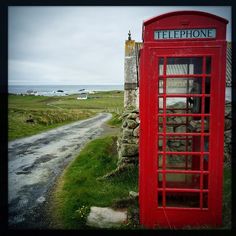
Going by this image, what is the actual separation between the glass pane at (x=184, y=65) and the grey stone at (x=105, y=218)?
7.54ft

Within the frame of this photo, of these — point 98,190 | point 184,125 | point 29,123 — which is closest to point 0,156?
point 98,190

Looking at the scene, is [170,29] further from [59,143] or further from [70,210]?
[59,143]

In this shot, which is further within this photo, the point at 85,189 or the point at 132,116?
the point at 132,116

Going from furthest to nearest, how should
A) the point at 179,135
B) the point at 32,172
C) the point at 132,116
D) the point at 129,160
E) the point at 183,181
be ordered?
the point at 32,172, the point at 132,116, the point at 129,160, the point at 183,181, the point at 179,135

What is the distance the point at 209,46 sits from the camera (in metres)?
3.60

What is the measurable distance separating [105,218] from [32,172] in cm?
330

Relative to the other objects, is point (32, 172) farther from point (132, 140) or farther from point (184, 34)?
point (184, 34)

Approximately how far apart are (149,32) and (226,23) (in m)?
0.95

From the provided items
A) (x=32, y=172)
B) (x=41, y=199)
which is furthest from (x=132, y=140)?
(x=32, y=172)

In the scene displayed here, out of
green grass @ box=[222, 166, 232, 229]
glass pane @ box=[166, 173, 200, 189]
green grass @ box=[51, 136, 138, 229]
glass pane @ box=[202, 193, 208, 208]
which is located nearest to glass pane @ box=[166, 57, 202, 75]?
glass pane @ box=[166, 173, 200, 189]

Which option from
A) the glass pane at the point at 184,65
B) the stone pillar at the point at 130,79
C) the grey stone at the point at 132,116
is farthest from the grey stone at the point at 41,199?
the stone pillar at the point at 130,79

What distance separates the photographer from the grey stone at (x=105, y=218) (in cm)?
414

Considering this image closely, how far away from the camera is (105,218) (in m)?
4.30

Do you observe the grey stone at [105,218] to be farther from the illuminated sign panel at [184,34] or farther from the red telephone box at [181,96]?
the illuminated sign panel at [184,34]
